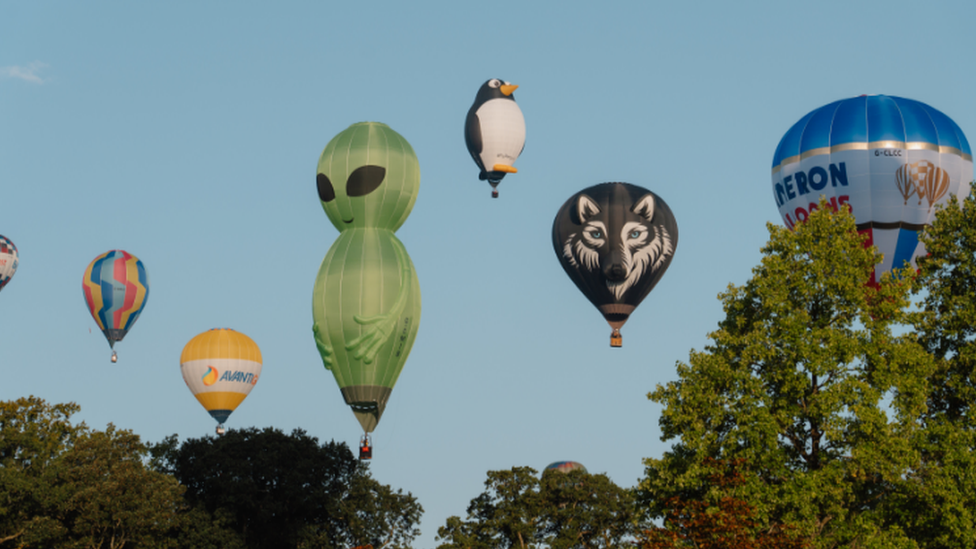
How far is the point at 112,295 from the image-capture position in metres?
74.0

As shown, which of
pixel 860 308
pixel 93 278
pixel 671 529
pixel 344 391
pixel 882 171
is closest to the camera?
pixel 671 529

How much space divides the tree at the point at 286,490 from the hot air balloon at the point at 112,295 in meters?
8.07

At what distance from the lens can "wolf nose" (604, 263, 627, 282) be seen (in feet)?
177

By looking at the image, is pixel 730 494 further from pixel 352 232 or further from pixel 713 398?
pixel 352 232

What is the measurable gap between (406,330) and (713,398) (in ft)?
64.3

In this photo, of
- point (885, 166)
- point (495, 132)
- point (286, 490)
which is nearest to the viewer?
point (885, 166)

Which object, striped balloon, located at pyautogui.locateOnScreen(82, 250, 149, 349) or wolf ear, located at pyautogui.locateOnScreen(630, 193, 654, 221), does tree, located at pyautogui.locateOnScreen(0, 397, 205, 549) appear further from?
wolf ear, located at pyautogui.locateOnScreen(630, 193, 654, 221)

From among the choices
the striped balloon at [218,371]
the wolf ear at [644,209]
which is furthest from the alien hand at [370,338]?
the striped balloon at [218,371]

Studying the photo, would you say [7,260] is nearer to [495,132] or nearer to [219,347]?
[219,347]

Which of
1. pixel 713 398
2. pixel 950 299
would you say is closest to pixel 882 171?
pixel 950 299

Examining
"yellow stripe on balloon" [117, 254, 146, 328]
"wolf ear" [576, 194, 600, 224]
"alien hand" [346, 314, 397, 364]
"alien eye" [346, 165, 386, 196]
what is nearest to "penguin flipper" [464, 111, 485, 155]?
"alien eye" [346, 165, 386, 196]

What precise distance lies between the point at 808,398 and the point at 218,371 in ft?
154

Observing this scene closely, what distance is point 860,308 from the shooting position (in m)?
33.6

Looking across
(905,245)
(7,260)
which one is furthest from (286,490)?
(905,245)
